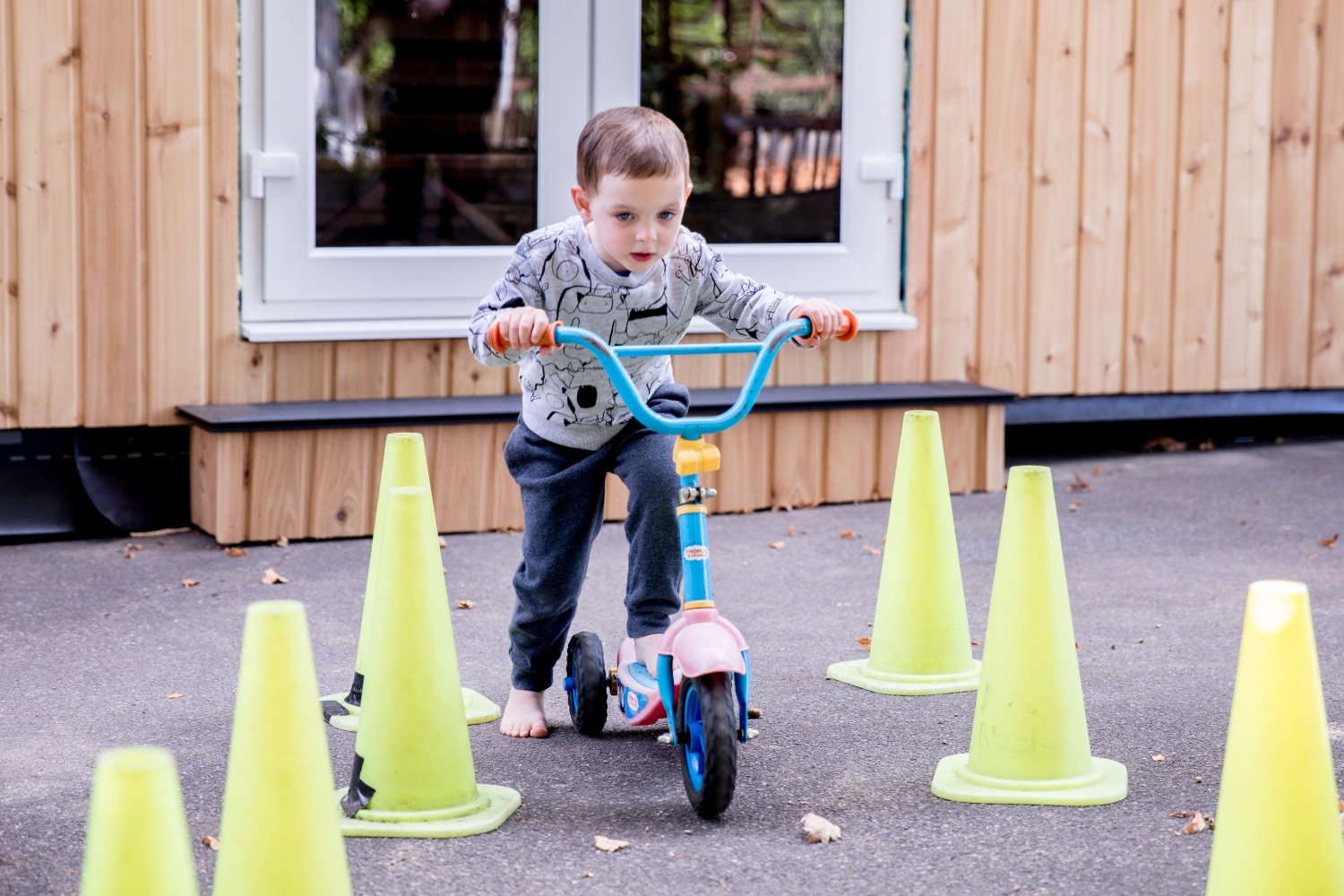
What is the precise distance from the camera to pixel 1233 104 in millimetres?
6730

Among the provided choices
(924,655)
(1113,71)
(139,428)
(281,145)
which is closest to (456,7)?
(281,145)

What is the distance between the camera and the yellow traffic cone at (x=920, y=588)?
366 cm

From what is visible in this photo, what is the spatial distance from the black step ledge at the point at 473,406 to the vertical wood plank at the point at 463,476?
6 centimetres

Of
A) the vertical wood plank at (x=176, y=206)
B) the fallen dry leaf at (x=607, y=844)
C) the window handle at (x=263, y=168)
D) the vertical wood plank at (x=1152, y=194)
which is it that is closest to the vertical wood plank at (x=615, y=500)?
the vertical wood plank at (x=176, y=206)

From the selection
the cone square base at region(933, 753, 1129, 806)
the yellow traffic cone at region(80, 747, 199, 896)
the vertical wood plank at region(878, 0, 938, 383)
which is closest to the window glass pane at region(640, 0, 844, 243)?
the vertical wood plank at region(878, 0, 938, 383)

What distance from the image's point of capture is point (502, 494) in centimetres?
546

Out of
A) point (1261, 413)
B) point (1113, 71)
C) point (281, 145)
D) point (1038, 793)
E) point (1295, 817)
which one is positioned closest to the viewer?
point (1295, 817)

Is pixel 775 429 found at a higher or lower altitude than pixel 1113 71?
lower

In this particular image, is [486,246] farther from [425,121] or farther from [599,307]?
[599,307]

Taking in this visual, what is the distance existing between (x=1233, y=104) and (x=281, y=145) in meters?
4.02

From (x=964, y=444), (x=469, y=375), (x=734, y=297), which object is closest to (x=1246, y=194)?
(x=964, y=444)

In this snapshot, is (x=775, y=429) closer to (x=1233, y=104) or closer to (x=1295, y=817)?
(x=1233, y=104)

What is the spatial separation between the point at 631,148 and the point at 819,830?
1.25 m

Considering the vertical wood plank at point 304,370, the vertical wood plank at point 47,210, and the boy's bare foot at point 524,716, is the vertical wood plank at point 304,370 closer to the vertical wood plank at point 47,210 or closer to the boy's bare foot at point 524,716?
the vertical wood plank at point 47,210
